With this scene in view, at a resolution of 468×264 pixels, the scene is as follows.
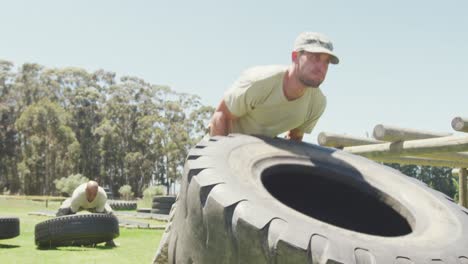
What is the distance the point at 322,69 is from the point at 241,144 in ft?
2.24

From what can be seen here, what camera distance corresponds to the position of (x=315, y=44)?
3307mm

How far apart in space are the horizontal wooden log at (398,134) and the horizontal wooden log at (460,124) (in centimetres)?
128

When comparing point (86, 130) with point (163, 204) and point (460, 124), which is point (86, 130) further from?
point (460, 124)

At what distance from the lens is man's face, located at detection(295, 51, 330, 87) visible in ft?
11.0

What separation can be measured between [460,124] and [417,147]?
1.35 m

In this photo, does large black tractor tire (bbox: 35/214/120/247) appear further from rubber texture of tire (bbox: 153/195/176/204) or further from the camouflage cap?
rubber texture of tire (bbox: 153/195/176/204)

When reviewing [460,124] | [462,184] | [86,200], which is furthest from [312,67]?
[462,184]

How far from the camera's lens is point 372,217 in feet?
10.6

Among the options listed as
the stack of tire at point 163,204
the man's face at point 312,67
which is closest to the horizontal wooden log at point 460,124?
the man's face at point 312,67

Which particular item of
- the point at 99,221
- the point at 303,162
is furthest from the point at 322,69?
the point at 99,221

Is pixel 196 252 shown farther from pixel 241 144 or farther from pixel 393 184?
pixel 393 184

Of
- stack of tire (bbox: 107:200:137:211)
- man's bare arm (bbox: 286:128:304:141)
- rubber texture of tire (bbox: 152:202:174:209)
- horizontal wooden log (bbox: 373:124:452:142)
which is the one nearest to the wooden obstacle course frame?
horizontal wooden log (bbox: 373:124:452:142)

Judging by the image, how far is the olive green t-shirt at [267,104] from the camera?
3.55 meters

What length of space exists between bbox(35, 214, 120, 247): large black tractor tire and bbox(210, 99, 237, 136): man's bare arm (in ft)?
13.7
